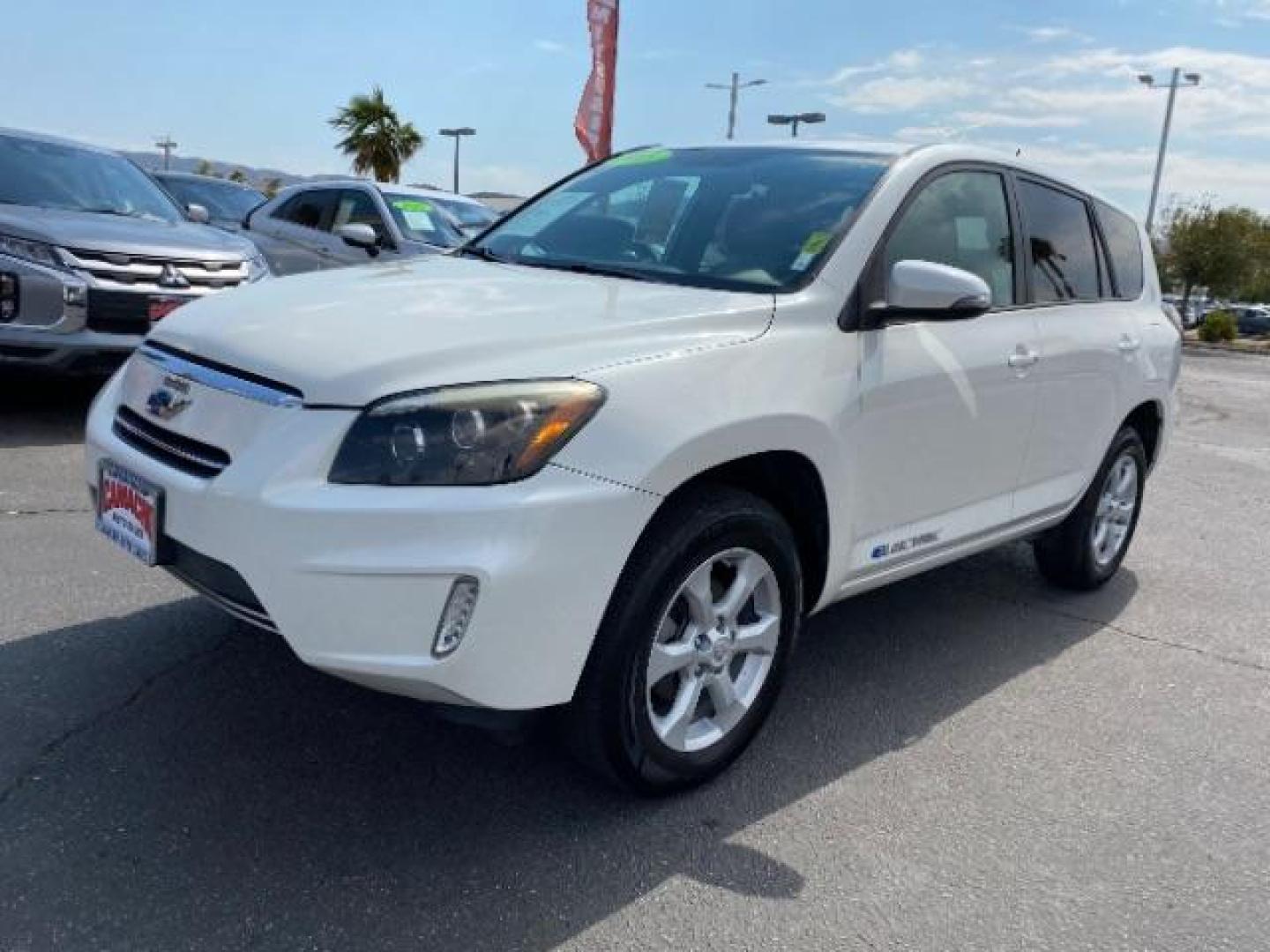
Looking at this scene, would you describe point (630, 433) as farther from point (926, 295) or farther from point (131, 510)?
point (131, 510)

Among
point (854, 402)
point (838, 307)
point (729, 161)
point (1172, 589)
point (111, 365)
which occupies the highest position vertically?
point (729, 161)

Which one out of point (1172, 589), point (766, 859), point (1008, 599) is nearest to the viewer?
point (766, 859)

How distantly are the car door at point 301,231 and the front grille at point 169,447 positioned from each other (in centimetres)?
718

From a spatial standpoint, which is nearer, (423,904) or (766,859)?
(423,904)

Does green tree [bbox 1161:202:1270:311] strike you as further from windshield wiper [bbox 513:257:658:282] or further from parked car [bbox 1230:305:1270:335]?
windshield wiper [bbox 513:257:658:282]

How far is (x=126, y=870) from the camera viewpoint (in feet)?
7.73

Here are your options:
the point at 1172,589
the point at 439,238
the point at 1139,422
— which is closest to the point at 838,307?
the point at 1139,422

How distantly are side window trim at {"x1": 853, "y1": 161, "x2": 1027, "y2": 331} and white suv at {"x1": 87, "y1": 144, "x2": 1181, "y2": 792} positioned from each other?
0.04 ft

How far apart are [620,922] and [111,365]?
16.3 ft

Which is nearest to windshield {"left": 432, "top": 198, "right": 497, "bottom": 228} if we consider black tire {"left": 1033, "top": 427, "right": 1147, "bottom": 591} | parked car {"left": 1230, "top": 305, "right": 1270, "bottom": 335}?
black tire {"left": 1033, "top": 427, "right": 1147, "bottom": 591}

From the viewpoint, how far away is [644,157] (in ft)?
13.7

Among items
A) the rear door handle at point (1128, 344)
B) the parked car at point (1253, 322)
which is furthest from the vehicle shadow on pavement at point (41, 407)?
the parked car at point (1253, 322)

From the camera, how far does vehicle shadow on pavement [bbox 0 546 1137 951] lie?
89.4 inches

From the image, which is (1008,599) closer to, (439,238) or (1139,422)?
(1139,422)
